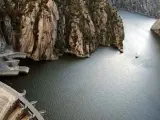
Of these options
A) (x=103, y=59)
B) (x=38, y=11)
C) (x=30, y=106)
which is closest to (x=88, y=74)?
(x=103, y=59)

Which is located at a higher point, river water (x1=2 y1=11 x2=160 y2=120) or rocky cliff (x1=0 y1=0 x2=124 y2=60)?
rocky cliff (x1=0 y1=0 x2=124 y2=60)

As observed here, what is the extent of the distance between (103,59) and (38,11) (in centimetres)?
3699

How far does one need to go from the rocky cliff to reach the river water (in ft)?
23.9

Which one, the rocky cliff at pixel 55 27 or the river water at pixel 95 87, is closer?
the river water at pixel 95 87

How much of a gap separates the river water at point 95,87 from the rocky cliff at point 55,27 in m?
7.29

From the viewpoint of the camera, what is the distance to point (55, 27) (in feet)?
477

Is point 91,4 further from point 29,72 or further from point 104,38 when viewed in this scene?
point 29,72

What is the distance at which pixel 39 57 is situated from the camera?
138 metres

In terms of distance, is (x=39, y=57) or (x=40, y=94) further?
(x=39, y=57)

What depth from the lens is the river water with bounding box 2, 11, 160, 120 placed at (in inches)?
3986

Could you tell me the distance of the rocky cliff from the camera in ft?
453

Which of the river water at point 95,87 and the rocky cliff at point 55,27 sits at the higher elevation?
the rocky cliff at point 55,27

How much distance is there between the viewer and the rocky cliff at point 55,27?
138000 mm

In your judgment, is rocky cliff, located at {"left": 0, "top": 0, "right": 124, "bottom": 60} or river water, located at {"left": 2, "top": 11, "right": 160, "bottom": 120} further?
rocky cliff, located at {"left": 0, "top": 0, "right": 124, "bottom": 60}
